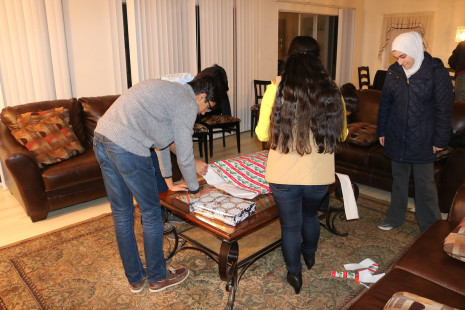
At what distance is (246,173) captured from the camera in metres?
2.57

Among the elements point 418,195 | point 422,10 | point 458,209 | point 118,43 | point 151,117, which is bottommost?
point 418,195

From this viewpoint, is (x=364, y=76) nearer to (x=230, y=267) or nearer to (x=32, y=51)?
(x=32, y=51)

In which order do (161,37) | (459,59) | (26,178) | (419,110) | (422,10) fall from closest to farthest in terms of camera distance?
(419,110) < (26,178) < (161,37) < (459,59) < (422,10)

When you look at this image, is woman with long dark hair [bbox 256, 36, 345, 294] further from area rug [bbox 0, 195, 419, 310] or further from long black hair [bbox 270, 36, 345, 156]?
area rug [bbox 0, 195, 419, 310]

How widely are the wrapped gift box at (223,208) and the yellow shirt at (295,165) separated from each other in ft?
0.92

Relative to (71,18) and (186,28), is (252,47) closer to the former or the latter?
(186,28)

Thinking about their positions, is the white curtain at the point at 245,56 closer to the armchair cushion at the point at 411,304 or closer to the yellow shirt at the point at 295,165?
the yellow shirt at the point at 295,165

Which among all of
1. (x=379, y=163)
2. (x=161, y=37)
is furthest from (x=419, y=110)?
(x=161, y=37)

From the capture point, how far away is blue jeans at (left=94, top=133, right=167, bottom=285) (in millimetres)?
1846

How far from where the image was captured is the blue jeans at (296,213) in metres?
1.91

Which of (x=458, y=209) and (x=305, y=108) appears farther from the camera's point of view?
(x=458, y=209)

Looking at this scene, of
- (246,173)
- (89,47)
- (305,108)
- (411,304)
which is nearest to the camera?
(411,304)

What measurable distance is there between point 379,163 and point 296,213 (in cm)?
180

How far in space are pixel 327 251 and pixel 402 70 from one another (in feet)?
4.41
